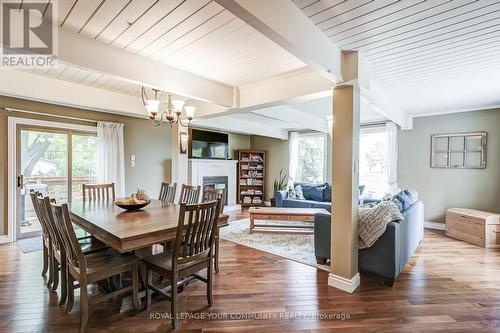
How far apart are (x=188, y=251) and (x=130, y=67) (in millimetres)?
1861

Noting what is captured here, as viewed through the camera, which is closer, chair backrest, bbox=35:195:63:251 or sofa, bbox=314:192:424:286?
chair backrest, bbox=35:195:63:251

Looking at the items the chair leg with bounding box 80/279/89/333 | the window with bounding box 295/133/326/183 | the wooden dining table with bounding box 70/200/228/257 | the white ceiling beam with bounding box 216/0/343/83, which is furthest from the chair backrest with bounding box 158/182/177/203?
the window with bounding box 295/133/326/183

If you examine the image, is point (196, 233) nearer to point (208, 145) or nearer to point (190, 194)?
point (190, 194)

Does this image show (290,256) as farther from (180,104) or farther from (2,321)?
(2,321)

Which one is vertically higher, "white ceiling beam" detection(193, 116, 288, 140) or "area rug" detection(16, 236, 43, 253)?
"white ceiling beam" detection(193, 116, 288, 140)

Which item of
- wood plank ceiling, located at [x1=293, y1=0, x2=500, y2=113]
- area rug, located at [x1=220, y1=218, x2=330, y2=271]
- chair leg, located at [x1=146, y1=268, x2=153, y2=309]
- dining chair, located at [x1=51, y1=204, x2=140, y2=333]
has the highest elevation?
wood plank ceiling, located at [x1=293, y1=0, x2=500, y2=113]

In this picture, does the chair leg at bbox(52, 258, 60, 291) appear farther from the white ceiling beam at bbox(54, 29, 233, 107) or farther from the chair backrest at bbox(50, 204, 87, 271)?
the white ceiling beam at bbox(54, 29, 233, 107)

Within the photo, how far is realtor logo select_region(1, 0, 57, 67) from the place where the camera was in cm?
174

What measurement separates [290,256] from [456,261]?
2204mm

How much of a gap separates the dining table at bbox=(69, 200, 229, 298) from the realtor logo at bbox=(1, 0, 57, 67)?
145 cm

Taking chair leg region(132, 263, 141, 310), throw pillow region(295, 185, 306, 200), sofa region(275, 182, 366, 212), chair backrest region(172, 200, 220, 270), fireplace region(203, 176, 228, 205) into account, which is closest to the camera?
chair backrest region(172, 200, 220, 270)

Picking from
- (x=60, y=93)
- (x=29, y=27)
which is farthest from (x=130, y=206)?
(x=60, y=93)

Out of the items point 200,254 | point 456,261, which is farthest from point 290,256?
point 456,261

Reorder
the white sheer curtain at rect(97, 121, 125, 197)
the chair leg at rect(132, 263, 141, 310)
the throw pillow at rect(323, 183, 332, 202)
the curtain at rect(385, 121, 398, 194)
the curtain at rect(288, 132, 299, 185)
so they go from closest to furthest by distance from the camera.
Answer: the chair leg at rect(132, 263, 141, 310) < the white sheer curtain at rect(97, 121, 125, 197) < the curtain at rect(385, 121, 398, 194) < the throw pillow at rect(323, 183, 332, 202) < the curtain at rect(288, 132, 299, 185)
